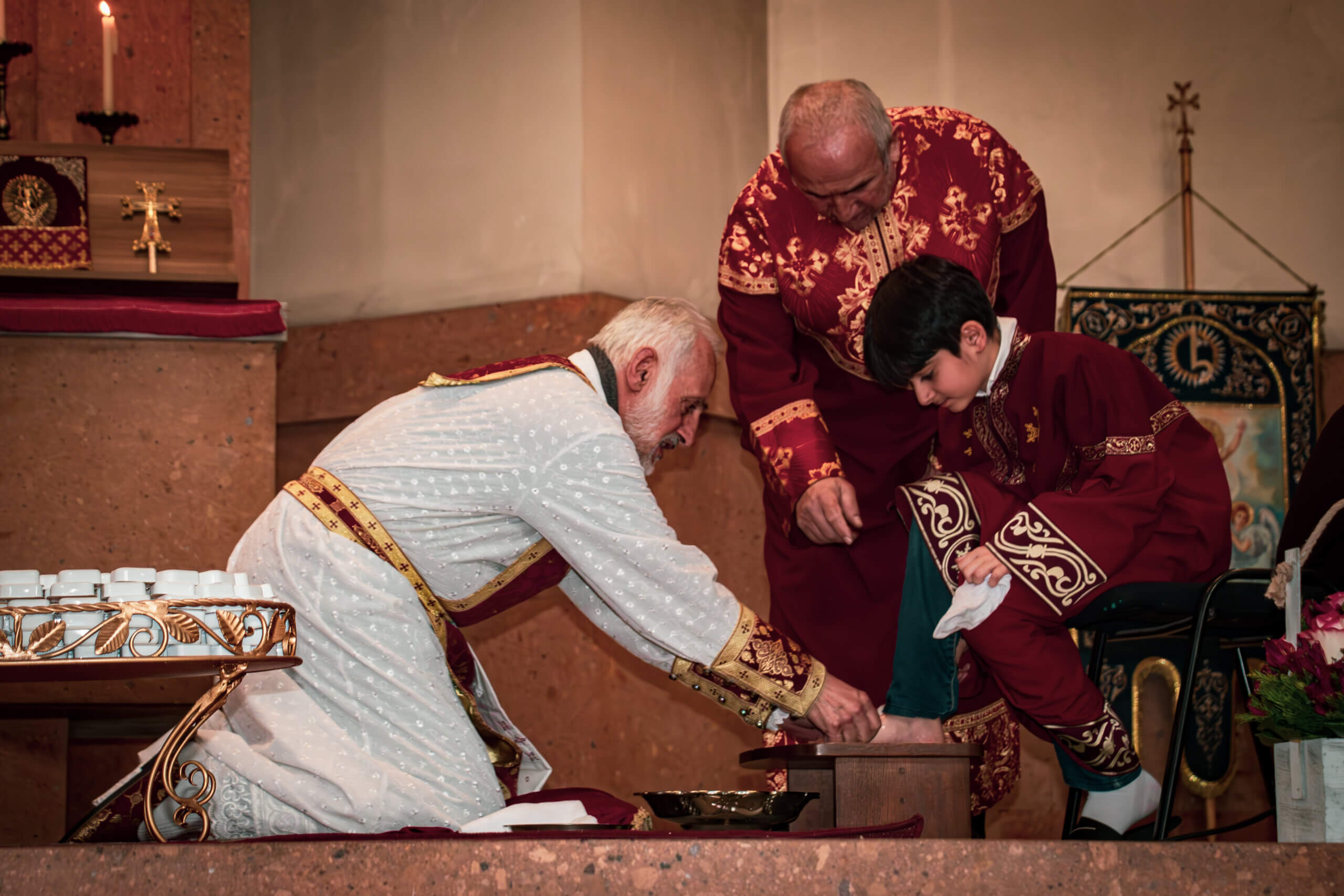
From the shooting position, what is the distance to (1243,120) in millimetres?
4809

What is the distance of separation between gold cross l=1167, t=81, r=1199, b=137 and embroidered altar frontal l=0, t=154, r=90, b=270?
344cm

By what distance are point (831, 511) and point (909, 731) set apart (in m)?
0.53

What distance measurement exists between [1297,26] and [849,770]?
12.0 ft

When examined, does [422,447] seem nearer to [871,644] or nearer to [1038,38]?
[871,644]

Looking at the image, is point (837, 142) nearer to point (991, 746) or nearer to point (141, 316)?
point (991, 746)

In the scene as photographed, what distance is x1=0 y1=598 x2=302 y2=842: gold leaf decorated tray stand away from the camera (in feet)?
5.90

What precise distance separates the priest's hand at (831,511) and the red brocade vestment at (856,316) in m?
0.18

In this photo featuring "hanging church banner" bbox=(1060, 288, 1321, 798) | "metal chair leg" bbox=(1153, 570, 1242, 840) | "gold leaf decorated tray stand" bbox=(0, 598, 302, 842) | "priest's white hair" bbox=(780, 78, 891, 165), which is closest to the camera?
"gold leaf decorated tray stand" bbox=(0, 598, 302, 842)

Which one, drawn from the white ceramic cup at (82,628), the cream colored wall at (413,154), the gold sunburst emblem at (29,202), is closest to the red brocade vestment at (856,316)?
the cream colored wall at (413,154)

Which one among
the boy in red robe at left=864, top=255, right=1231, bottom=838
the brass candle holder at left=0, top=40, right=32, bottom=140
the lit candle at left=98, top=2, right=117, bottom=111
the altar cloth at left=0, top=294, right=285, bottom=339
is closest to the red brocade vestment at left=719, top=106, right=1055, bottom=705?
the boy in red robe at left=864, top=255, right=1231, bottom=838

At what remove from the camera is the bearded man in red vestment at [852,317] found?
3.19m

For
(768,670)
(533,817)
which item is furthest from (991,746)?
(533,817)

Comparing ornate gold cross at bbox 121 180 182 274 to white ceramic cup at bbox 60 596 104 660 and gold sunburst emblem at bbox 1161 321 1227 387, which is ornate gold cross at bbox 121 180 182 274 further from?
gold sunburst emblem at bbox 1161 321 1227 387

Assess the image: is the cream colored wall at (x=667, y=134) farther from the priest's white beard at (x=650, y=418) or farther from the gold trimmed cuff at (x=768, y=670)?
A: the gold trimmed cuff at (x=768, y=670)
